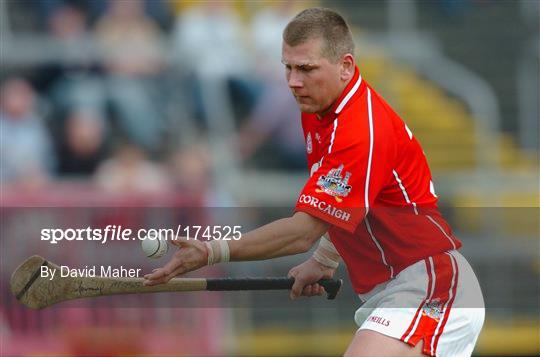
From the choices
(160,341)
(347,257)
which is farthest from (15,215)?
(347,257)

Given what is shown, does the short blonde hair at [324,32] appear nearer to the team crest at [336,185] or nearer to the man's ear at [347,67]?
the man's ear at [347,67]

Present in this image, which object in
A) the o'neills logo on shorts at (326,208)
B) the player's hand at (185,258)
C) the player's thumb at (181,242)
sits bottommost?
the player's hand at (185,258)

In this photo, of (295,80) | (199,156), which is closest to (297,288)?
(295,80)

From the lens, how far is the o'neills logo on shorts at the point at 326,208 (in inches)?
209

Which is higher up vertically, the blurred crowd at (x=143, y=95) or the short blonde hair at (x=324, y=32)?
the short blonde hair at (x=324, y=32)

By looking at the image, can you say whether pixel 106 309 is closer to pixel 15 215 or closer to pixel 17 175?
pixel 15 215

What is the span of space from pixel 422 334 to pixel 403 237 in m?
0.45

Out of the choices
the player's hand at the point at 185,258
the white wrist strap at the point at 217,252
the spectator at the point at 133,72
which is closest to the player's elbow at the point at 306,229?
the white wrist strap at the point at 217,252

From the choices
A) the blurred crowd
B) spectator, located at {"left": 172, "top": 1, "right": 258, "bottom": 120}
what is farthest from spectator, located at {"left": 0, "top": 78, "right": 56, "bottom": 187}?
spectator, located at {"left": 172, "top": 1, "right": 258, "bottom": 120}

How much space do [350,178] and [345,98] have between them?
1.29ft

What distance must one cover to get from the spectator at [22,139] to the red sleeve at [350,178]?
17.1 feet

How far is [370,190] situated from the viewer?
5.35m

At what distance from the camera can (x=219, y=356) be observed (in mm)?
9227

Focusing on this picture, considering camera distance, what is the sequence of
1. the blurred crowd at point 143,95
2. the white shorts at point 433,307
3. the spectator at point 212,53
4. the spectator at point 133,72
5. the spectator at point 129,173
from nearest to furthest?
the white shorts at point 433,307, the spectator at point 129,173, the blurred crowd at point 143,95, the spectator at point 133,72, the spectator at point 212,53
